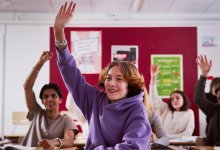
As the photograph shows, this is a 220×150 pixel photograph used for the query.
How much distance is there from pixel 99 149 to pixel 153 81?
113 inches

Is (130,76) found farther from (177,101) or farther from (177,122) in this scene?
(177,101)

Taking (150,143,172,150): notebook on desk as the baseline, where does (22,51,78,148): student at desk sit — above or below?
above

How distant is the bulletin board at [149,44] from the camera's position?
5.78 m

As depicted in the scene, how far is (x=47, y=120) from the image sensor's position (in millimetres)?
2764

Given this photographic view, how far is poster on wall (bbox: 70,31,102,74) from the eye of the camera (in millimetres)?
5805

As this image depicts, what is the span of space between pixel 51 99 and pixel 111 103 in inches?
58.0

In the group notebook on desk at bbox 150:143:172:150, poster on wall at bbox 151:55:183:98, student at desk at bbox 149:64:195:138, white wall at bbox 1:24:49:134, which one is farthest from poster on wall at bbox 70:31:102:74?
notebook on desk at bbox 150:143:172:150

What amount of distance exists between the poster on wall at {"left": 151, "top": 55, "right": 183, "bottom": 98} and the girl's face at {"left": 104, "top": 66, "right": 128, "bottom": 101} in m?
4.45

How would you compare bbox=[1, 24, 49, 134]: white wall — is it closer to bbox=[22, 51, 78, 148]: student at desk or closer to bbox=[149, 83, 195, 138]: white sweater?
bbox=[149, 83, 195, 138]: white sweater

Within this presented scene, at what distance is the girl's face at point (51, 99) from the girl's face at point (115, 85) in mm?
1406

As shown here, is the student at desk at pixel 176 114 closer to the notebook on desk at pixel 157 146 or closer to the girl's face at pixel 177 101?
the girl's face at pixel 177 101

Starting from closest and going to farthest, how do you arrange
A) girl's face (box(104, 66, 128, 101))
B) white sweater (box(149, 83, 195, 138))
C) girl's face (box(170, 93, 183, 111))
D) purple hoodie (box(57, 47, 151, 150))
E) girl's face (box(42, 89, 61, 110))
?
purple hoodie (box(57, 47, 151, 150)), girl's face (box(104, 66, 128, 101)), girl's face (box(42, 89, 61, 110)), white sweater (box(149, 83, 195, 138)), girl's face (box(170, 93, 183, 111))

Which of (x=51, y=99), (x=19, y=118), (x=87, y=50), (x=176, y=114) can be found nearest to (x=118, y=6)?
(x=87, y=50)

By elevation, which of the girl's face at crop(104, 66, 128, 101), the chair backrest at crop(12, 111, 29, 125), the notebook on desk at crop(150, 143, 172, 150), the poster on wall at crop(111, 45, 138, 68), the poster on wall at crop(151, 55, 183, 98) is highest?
the poster on wall at crop(111, 45, 138, 68)
